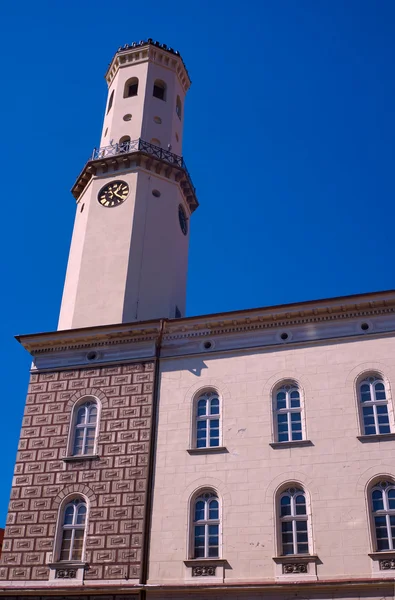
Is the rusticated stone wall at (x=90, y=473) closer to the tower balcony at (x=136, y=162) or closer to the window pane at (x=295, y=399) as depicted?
the window pane at (x=295, y=399)

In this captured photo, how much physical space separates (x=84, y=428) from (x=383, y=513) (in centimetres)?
996

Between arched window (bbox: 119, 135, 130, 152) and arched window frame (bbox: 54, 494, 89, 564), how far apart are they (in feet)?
49.9

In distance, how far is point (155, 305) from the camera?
2744cm

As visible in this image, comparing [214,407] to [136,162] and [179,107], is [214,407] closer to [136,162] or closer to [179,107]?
[136,162]

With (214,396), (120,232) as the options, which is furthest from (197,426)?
(120,232)

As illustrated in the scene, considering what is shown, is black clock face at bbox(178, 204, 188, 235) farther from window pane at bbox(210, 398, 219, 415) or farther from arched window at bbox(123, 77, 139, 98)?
window pane at bbox(210, 398, 219, 415)

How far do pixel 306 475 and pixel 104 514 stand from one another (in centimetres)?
630

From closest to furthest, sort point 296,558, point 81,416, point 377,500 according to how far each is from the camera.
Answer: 1. point 296,558
2. point 377,500
3. point 81,416

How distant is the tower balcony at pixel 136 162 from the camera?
3028 cm

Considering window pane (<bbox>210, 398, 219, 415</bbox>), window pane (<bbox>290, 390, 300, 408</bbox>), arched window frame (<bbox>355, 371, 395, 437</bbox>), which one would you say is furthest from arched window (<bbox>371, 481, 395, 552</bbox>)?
window pane (<bbox>210, 398, 219, 415</bbox>)

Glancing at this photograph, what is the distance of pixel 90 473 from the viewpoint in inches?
899

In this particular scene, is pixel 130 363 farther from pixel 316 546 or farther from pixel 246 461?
pixel 316 546

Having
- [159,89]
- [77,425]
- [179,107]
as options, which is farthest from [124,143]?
[77,425]

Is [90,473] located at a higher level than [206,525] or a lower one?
higher
